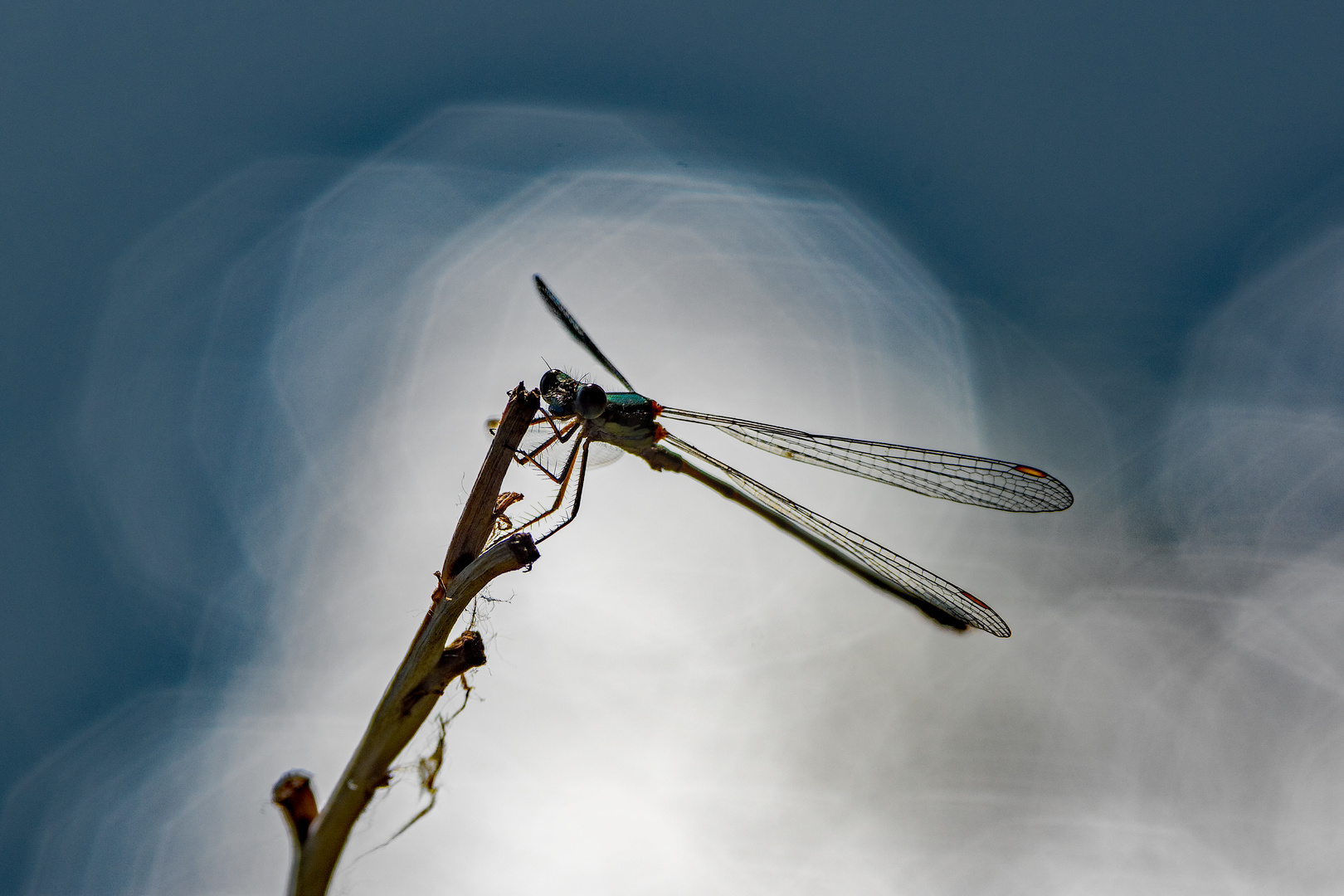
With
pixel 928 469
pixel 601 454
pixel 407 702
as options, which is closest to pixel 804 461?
pixel 928 469

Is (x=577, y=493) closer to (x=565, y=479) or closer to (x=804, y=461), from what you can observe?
(x=565, y=479)

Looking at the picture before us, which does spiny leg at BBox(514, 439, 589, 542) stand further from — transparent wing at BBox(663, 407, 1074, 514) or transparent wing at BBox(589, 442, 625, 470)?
transparent wing at BBox(663, 407, 1074, 514)

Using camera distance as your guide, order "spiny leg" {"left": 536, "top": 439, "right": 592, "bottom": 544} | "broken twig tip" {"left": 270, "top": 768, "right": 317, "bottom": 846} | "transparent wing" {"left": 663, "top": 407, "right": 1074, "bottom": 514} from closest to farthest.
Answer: "broken twig tip" {"left": 270, "top": 768, "right": 317, "bottom": 846} → "spiny leg" {"left": 536, "top": 439, "right": 592, "bottom": 544} → "transparent wing" {"left": 663, "top": 407, "right": 1074, "bottom": 514}

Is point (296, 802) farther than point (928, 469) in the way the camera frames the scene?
No

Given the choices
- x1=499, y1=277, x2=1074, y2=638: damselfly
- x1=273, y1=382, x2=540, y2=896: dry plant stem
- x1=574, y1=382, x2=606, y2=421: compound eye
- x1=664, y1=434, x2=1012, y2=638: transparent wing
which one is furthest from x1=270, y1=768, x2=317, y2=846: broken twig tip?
x1=664, y1=434, x2=1012, y2=638: transparent wing

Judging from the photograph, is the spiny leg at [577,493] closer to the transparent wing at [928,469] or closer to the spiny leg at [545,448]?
the spiny leg at [545,448]

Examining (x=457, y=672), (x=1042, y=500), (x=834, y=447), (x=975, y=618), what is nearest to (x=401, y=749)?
(x=457, y=672)

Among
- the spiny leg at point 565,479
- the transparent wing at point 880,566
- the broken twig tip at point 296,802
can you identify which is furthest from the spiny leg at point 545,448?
the broken twig tip at point 296,802
